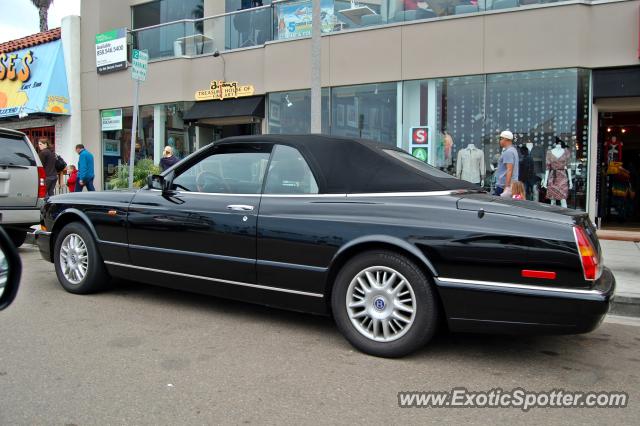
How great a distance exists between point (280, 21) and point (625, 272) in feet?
32.5

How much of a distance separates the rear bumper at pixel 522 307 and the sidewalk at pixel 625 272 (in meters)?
1.94

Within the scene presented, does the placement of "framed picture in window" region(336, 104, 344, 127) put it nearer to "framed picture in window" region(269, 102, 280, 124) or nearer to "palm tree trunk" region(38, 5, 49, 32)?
"framed picture in window" region(269, 102, 280, 124)

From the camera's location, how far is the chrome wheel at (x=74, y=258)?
5.19 metres

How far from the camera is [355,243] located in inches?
145

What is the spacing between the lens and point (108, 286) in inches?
215

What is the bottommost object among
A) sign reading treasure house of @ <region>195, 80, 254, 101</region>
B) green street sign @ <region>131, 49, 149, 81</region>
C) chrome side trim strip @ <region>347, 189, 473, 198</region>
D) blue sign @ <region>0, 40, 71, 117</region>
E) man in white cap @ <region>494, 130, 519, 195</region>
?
chrome side trim strip @ <region>347, 189, 473, 198</region>

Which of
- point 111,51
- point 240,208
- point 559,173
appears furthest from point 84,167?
point 559,173

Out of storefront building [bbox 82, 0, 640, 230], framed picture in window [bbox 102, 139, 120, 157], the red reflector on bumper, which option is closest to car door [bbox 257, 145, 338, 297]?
the red reflector on bumper

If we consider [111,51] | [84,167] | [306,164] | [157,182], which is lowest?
[157,182]

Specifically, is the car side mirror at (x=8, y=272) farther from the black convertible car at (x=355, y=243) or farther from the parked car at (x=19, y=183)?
the parked car at (x=19, y=183)

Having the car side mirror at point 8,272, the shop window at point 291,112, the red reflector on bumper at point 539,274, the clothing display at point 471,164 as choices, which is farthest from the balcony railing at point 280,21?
the car side mirror at point 8,272

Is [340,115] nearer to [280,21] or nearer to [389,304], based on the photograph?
[280,21]

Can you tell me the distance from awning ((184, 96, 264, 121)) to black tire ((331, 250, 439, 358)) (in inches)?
396

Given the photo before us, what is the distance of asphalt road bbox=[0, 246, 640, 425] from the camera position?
9.22ft
